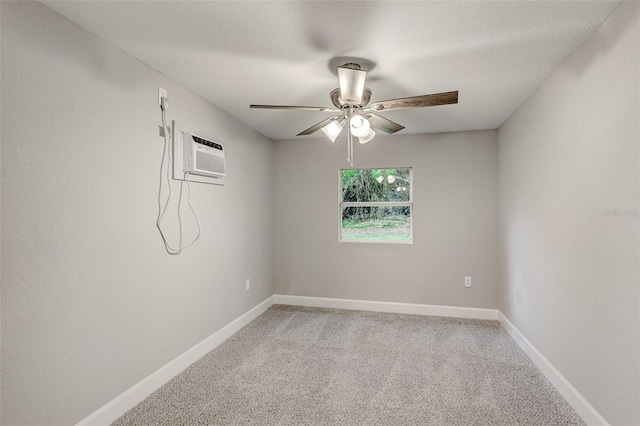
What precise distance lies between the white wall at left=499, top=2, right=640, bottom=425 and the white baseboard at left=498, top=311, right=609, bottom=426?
5 centimetres

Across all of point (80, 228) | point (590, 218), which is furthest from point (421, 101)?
point (80, 228)

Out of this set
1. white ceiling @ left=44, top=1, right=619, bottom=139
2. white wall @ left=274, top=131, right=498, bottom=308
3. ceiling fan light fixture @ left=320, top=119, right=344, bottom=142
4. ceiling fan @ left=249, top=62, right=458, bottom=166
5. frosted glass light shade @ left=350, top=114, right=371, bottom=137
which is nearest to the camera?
white ceiling @ left=44, top=1, right=619, bottom=139

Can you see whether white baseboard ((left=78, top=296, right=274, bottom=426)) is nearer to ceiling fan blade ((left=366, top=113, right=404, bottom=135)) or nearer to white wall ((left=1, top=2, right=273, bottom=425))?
white wall ((left=1, top=2, right=273, bottom=425))

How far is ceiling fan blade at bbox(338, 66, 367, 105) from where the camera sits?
6.07 feet

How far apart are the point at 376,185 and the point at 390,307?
155 cm

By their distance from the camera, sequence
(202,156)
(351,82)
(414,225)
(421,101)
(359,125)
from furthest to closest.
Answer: (414,225) < (202,156) < (359,125) < (421,101) < (351,82)

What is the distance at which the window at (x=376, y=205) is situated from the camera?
4.09 meters

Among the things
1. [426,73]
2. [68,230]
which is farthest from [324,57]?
[68,230]

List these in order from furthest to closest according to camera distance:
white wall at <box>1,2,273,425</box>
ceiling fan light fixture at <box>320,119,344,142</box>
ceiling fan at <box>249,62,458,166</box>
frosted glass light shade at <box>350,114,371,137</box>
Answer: ceiling fan light fixture at <box>320,119,344,142</box> < frosted glass light shade at <box>350,114,371,137</box> < ceiling fan at <box>249,62,458,166</box> < white wall at <box>1,2,273,425</box>

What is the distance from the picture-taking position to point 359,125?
225cm

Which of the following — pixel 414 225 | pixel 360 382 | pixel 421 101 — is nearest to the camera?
pixel 421 101

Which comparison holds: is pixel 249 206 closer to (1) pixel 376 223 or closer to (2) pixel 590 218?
(1) pixel 376 223

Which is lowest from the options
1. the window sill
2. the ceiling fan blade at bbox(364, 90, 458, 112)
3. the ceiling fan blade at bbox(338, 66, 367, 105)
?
the window sill

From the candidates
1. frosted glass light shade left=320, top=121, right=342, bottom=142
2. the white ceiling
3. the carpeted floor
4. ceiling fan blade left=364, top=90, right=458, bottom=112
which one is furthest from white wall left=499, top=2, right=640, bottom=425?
frosted glass light shade left=320, top=121, right=342, bottom=142
